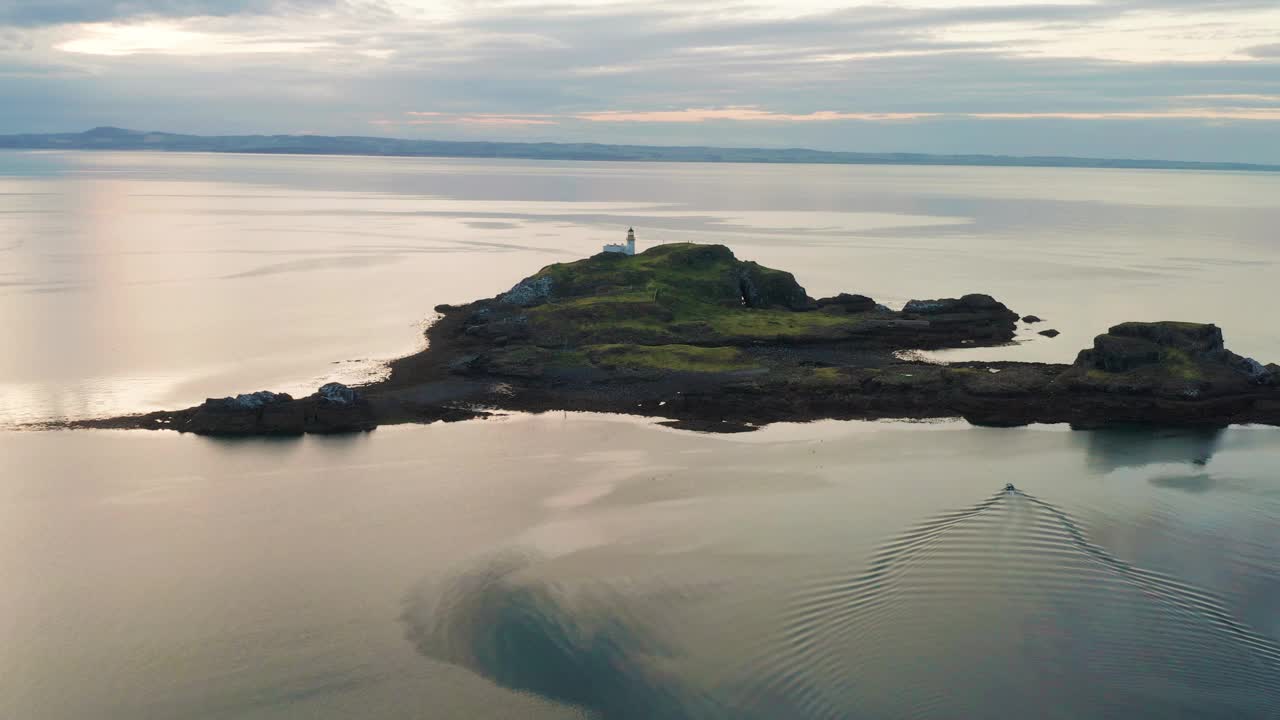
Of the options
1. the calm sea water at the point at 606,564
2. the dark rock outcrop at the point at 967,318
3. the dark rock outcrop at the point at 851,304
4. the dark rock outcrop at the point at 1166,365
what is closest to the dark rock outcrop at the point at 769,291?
the dark rock outcrop at the point at 851,304

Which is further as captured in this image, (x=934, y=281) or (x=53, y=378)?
(x=934, y=281)

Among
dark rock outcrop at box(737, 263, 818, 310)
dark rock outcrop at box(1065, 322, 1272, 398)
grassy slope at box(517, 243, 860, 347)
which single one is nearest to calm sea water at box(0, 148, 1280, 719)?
dark rock outcrop at box(1065, 322, 1272, 398)

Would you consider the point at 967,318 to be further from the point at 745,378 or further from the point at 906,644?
the point at 906,644

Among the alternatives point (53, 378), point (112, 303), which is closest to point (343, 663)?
point (53, 378)

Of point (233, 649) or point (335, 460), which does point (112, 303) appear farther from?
point (233, 649)

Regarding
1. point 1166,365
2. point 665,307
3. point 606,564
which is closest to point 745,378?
point 665,307

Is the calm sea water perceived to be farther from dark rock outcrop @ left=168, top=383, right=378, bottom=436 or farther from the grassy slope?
the grassy slope

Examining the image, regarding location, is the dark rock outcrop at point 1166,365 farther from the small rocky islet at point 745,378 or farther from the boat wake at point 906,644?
the boat wake at point 906,644
